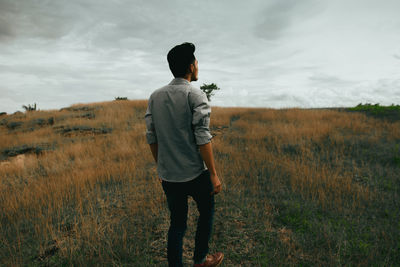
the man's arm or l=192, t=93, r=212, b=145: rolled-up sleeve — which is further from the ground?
l=192, t=93, r=212, b=145: rolled-up sleeve

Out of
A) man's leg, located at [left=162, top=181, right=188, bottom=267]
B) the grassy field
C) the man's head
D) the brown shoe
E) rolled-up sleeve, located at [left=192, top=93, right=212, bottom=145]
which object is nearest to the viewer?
rolled-up sleeve, located at [left=192, top=93, right=212, bottom=145]

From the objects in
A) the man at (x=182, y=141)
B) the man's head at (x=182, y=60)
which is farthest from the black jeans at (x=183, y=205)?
the man's head at (x=182, y=60)

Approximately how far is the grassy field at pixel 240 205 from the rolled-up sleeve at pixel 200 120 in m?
2.00

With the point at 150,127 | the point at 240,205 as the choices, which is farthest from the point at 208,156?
the point at 240,205

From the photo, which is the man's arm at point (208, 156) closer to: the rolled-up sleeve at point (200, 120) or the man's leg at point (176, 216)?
the rolled-up sleeve at point (200, 120)

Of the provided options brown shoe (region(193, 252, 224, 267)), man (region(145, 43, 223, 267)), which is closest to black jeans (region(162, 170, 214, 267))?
man (region(145, 43, 223, 267))

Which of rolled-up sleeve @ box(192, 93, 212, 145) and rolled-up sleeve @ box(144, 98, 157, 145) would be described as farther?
rolled-up sleeve @ box(144, 98, 157, 145)

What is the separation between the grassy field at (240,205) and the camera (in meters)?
2.99

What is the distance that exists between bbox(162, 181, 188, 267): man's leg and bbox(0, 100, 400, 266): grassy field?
2.99 feet

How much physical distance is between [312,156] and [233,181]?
3.24 m

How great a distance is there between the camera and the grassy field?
2.99 m

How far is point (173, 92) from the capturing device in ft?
6.55

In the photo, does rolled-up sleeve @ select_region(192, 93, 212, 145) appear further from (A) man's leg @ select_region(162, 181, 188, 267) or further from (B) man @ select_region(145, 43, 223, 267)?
(A) man's leg @ select_region(162, 181, 188, 267)

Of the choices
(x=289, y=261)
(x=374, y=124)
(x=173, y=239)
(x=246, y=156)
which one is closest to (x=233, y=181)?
(x=246, y=156)
